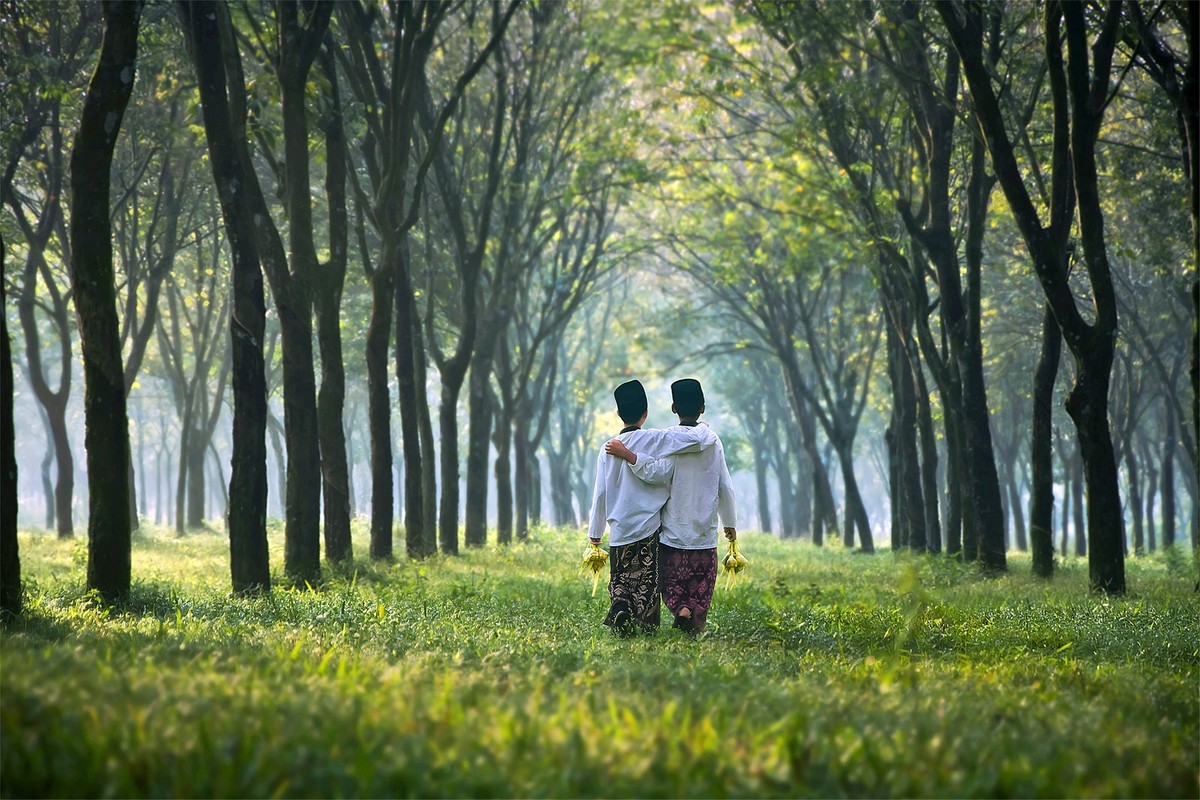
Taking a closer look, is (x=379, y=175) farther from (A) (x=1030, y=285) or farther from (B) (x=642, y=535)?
(A) (x=1030, y=285)

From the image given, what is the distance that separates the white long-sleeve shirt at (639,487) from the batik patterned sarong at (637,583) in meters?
0.08

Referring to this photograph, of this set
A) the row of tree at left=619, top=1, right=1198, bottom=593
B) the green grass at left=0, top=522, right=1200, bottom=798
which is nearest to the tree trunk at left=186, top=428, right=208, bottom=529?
the row of tree at left=619, top=1, right=1198, bottom=593

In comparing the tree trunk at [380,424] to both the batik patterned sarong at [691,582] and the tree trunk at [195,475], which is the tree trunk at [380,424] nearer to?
the batik patterned sarong at [691,582]

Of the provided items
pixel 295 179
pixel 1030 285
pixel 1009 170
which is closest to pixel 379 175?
pixel 295 179

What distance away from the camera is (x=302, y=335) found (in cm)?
1105

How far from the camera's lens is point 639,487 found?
26.2ft

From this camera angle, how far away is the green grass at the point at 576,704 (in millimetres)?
3283

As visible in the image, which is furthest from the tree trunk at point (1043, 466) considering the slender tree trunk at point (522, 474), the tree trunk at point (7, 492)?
the slender tree trunk at point (522, 474)

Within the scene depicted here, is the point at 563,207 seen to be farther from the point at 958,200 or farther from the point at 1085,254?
the point at 1085,254

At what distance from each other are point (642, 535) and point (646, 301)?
34.5 m

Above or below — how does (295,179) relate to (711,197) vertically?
below

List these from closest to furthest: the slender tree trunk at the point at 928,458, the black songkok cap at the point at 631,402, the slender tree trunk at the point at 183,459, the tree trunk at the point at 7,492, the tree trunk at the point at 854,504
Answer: the tree trunk at the point at 7,492 < the black songkok cap at the point at 631,402 < the slender tree trunk at the point at 928,458 < the tree trunk at the point at 854,504 < the slender tree trunk at the point at 183,459

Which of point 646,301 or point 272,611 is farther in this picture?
point 646,301

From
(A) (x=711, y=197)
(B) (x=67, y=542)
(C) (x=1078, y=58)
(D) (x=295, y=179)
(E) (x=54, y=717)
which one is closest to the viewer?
(E) (x=54, y=717)
